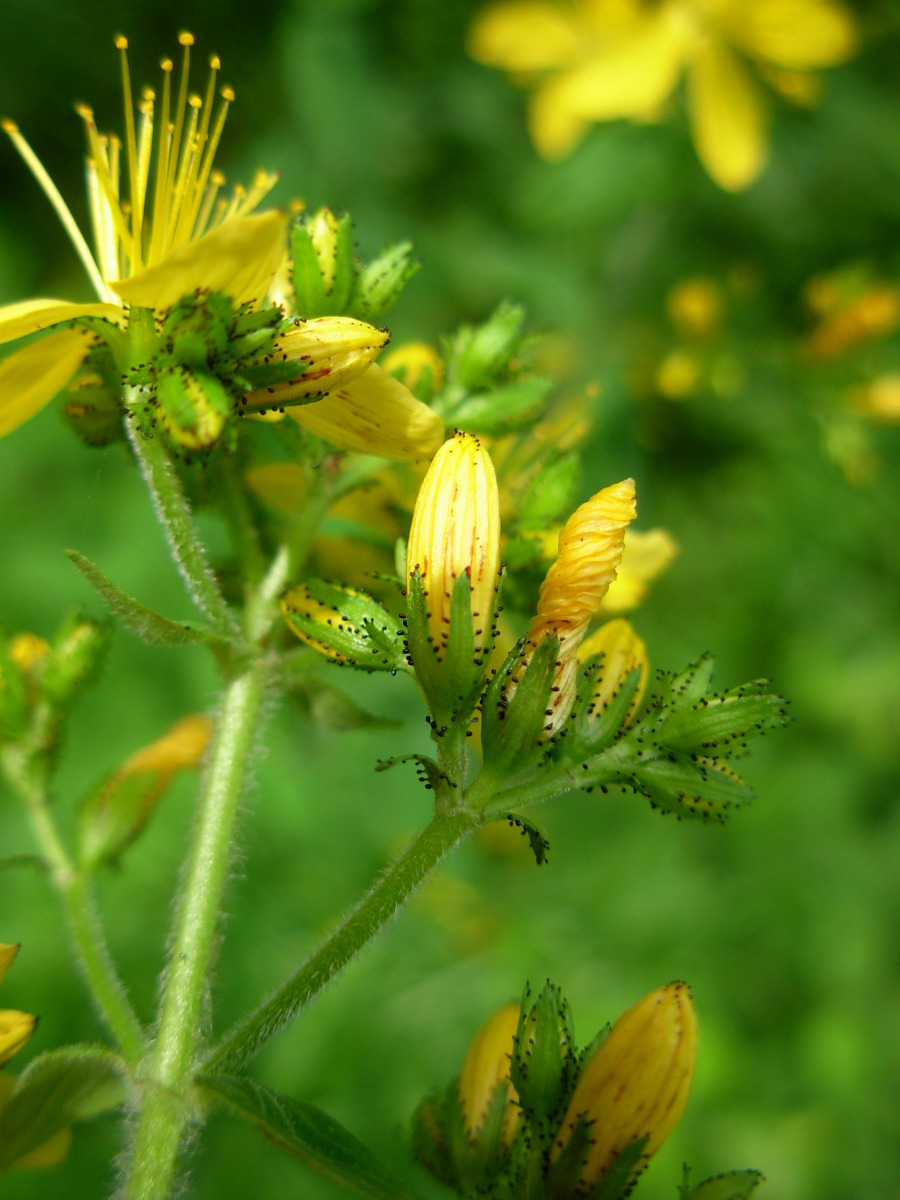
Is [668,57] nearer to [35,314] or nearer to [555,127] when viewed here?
[555,127]

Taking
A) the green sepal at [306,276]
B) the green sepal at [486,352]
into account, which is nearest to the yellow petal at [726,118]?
the green sepal at [486,352]

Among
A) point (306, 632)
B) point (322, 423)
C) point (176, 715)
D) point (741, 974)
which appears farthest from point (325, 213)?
point (741, 974)

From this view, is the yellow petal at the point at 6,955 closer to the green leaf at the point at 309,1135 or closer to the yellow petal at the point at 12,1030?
the yellow petal at the point at 12,1030

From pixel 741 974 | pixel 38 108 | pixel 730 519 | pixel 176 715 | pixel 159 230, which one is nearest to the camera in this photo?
pixel 159 230

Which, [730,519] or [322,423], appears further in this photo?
[730,519]

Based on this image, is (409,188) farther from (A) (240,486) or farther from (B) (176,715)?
(A) (240,486)

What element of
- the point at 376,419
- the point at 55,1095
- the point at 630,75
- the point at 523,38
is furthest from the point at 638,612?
the point at 55,1095

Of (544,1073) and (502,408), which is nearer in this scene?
(544,1073)
